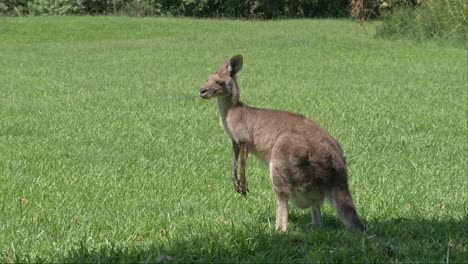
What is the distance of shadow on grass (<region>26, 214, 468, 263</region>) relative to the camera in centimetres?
423

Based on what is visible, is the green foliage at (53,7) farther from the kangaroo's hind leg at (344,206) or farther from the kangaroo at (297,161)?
the kangaroo's hind leg at (344,206)

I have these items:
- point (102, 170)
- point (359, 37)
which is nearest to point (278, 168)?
point (102, 170)

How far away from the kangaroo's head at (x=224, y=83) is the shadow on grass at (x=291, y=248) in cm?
109

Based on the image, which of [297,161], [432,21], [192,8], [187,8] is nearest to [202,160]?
[297,161]

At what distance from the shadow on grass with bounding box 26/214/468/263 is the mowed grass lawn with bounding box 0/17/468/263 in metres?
0.01

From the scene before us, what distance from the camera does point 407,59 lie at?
21.7 metres

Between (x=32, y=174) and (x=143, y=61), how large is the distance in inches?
585

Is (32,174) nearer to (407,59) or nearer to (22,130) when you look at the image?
(22,130)

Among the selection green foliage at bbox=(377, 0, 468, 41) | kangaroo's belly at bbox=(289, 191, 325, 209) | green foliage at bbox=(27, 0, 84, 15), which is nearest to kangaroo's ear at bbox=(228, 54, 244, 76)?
kangaroo's belly at bbox=(289, 191, 325, 209)

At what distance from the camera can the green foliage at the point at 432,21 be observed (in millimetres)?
26109

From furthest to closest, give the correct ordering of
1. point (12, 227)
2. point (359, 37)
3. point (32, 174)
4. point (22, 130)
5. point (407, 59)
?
point (359, 37)
point (407, 59)
point (22, 130)
point (32, 174)
point (12, 227)

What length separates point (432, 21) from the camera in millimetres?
26969

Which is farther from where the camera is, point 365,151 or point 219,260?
point 365,151

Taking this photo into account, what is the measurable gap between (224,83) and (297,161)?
1194 mm
